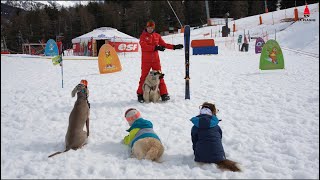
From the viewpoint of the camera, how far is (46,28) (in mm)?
52438

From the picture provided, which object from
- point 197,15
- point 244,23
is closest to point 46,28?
point 197,15

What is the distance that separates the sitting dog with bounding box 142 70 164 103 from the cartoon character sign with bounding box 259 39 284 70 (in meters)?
5.38

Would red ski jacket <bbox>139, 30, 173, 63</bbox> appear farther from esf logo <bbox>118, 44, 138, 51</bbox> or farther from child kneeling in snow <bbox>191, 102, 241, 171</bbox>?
esf logo <bbox>118, 44, 138, 51</bbox>

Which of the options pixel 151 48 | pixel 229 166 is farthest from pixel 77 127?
pixel 151 48

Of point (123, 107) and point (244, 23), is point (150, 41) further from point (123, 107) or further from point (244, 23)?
point (244, 23)

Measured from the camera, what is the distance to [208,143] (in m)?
3.44

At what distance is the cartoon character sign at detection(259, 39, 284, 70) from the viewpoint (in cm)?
1017

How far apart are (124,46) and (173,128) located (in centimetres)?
1995

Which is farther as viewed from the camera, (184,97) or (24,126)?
(184,97)

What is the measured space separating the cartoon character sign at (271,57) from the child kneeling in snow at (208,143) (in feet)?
24.1

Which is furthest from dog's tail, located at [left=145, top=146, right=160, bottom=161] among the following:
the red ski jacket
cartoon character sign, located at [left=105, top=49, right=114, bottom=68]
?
cartoon character sign, located at [left=105, top=49, right=114, bottom=68]

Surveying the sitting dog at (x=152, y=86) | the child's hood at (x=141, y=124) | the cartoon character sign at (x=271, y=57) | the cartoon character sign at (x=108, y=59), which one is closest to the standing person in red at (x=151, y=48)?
the sitting dog at (x=152, y=86)

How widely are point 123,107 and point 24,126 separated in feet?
6.49

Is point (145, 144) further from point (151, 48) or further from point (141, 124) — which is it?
point (151, 48)
